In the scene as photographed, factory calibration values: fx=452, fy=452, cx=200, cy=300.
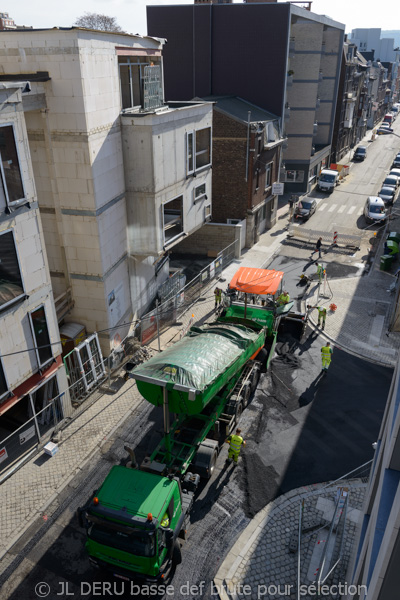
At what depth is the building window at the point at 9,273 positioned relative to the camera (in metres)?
13.5

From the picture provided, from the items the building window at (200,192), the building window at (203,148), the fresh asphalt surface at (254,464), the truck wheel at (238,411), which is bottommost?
the fresh asphalt surface at (254,464)

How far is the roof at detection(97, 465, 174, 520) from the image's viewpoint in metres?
11.0

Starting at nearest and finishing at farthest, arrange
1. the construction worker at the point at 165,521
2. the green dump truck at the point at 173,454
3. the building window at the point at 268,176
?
the green dump truck at the point at 173,454 → the construction worker at the point at 165,521 → the building window at the point at 268,176

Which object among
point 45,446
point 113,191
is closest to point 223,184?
point 113,191

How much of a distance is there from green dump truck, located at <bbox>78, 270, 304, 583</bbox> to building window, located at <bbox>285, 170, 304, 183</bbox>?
34.4 metres

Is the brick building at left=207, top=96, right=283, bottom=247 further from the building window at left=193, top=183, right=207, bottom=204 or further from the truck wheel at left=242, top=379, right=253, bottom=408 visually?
the truck wheel at left=242, top=379, right=253, bottom=408

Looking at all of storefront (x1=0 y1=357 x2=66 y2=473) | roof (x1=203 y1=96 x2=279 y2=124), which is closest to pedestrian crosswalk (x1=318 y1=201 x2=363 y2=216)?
roof (x1=203 y1=96 x2=279 y2=124)

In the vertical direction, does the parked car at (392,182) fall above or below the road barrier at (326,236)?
above

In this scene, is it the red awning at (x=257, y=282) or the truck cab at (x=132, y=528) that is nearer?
the truck cab at (x=132, y=528)

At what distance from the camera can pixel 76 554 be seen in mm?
12422

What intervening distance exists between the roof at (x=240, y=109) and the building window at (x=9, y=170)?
2244 cm

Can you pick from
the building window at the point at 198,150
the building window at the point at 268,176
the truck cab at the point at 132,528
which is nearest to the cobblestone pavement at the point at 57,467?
the truck cab at the point at 132,528

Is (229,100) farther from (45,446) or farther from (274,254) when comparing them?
(45,446)

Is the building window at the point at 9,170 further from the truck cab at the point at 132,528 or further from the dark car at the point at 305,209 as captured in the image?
the dark car at the point at 305,209
